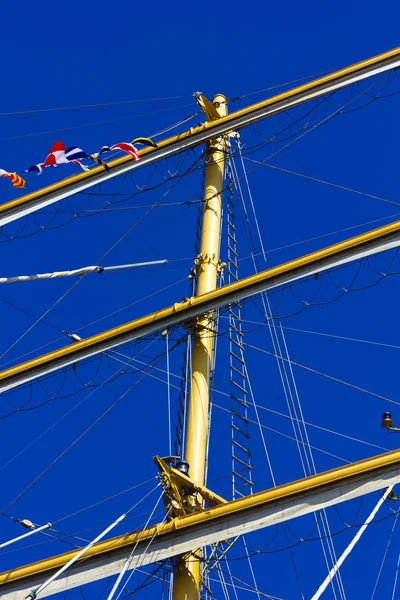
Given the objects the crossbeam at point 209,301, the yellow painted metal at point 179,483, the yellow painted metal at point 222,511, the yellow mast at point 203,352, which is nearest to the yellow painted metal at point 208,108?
the yellow mast at point 203,352

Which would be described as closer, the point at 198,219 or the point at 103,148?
the point at 103,148

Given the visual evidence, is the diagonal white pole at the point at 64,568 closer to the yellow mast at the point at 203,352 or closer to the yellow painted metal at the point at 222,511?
the yellow painted metal at the point at 222,511

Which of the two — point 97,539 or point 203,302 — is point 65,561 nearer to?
point 97,539

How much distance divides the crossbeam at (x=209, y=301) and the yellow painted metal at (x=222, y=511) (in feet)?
15.3

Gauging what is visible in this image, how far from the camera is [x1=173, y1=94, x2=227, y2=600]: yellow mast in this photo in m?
21.9

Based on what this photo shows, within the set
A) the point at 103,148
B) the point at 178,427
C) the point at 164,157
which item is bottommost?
the point at 178,427

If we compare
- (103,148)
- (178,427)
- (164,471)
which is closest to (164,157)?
(103,148)

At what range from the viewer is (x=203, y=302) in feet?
82.6

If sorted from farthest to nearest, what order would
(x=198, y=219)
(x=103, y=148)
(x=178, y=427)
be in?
(x=198, y=219) < (x=103, y=148) < (x=178, y=427)

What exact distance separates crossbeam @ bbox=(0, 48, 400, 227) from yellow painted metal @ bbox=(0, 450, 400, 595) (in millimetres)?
9348

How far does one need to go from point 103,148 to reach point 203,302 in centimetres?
357

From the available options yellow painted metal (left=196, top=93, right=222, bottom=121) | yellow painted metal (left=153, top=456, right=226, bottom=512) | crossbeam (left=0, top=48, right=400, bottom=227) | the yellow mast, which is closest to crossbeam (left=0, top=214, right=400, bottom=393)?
the yellow mast

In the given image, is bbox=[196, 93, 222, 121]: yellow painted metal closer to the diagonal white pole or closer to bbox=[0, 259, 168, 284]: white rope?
bbox=[0, 259, 168, 284]: white rope

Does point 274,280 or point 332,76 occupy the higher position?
point 332,76
